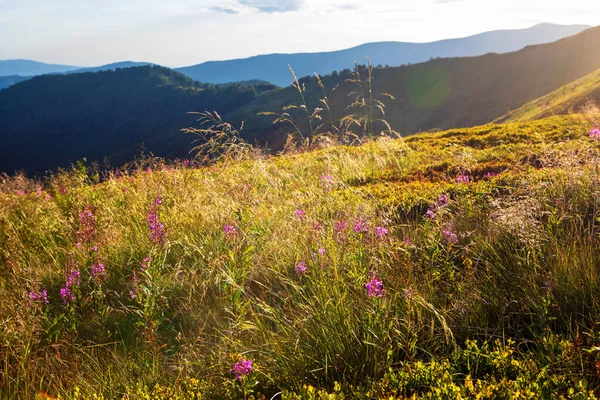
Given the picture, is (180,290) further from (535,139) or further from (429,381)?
(535,139)

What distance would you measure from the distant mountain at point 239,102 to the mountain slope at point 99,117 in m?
0.44

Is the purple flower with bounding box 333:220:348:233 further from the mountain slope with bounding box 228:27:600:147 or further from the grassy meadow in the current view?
the mountain slope with bounding box 228:27:600:147

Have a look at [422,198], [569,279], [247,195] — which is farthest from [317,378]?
[422,198]

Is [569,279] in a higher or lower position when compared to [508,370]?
higher

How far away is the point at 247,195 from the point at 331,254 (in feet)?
5.20

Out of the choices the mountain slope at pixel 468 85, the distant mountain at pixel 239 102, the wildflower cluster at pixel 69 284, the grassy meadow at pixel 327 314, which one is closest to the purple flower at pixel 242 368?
the grassy meadow at pixel 327 314

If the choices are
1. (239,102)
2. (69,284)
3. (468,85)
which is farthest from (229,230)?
(239,102)

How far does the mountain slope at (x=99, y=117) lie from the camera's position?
428 feet

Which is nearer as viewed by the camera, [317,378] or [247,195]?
[317,378]

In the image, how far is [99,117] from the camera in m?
166

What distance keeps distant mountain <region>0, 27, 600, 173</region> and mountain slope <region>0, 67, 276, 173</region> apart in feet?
1.46

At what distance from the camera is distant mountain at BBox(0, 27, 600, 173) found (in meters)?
87.9

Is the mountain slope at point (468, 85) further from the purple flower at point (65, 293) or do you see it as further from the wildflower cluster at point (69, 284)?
the purple flower at point (65, 293)

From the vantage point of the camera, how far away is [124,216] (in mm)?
5352
